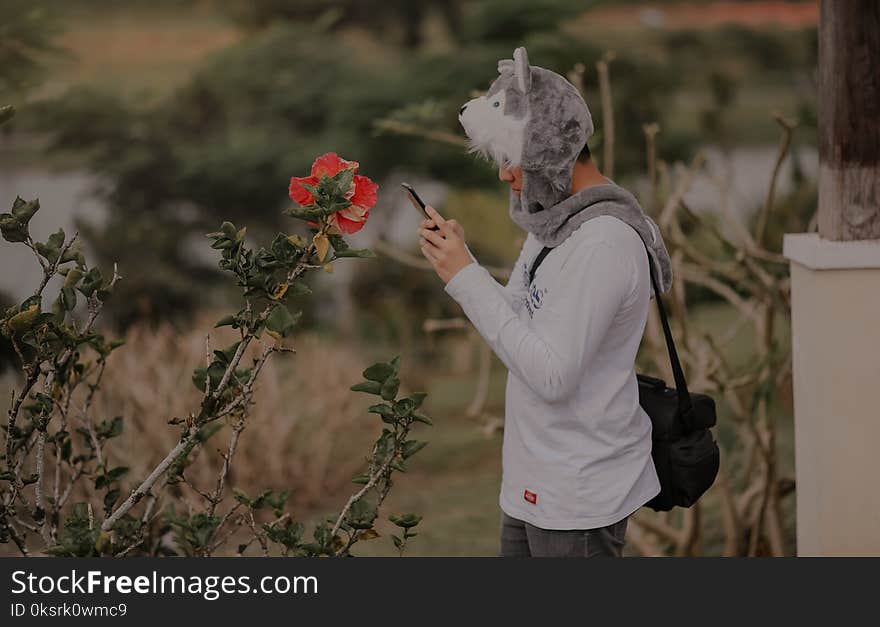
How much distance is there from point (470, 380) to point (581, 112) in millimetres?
4438

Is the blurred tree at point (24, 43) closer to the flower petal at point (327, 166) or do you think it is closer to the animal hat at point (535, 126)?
the flower petal at point (327, 166)

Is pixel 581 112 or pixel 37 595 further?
pixel 37 595

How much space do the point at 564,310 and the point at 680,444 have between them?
41cm

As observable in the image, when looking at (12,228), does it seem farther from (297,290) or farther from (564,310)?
(564,310)

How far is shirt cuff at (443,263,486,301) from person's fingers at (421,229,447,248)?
62 mm

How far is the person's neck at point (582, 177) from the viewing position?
82.4 inches

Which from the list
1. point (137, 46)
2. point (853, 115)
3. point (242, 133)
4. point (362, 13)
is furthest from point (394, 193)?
point (853, 115)

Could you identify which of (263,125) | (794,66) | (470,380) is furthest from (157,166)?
(794,66)

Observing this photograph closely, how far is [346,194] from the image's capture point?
2070mm

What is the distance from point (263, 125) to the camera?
683 centimetres

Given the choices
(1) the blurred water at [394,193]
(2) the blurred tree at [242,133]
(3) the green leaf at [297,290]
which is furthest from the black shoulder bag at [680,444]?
(2) the blurred tree at [242,133]

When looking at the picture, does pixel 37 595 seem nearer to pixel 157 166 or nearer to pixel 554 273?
pixel 554 273

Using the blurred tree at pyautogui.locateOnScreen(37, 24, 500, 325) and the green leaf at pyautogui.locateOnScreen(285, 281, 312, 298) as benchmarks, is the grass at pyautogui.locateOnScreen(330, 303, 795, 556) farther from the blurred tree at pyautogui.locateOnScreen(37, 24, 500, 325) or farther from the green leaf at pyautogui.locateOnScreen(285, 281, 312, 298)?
the green leaf at pyautogui.locateOnScreen(285, 281, 312, 298)

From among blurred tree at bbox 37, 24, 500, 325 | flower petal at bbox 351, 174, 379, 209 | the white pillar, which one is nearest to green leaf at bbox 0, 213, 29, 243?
flower petal at bbox 351, 174, 379, 209
